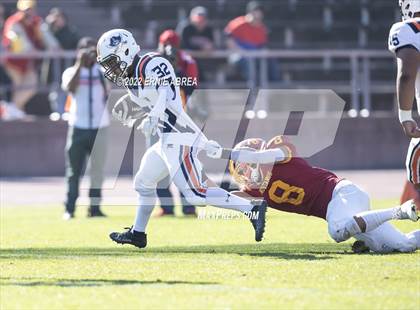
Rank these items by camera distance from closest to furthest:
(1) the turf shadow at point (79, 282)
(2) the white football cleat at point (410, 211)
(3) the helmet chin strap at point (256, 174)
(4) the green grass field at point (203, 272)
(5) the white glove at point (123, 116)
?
(4) the green grass field at point (203, 272) → (1) the turf shadow at point (79, 282) → (2) the white football cleat at point (410, 211) → (3) the helmet chin strap at point (256, 174) → (5) the white glove at point (123, 116)

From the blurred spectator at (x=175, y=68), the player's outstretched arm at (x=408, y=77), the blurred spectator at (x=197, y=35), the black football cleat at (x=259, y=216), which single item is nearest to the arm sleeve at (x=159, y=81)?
the black football cleat at (x=259, y=216)

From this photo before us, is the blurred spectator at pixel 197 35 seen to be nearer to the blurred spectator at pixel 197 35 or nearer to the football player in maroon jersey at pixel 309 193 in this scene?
the blurred spectator at pixel 197 35

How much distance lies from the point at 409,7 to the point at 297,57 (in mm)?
12011

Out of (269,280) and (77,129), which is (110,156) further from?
(269,280)

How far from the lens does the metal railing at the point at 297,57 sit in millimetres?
19375

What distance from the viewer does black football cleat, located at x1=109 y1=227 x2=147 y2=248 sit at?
9.44m

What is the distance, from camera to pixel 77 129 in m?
13.5

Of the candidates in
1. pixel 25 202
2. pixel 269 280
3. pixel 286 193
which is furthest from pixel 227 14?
pixel 269 280

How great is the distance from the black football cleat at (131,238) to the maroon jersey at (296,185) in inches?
→ 45.1

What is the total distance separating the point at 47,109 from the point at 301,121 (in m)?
4.72

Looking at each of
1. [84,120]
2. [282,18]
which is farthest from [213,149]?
[282,18]

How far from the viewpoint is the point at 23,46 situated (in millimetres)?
19953

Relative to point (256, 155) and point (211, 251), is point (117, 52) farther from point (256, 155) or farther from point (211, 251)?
point (211, 251)

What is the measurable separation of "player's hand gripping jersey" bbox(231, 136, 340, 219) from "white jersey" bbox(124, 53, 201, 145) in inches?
32.7
